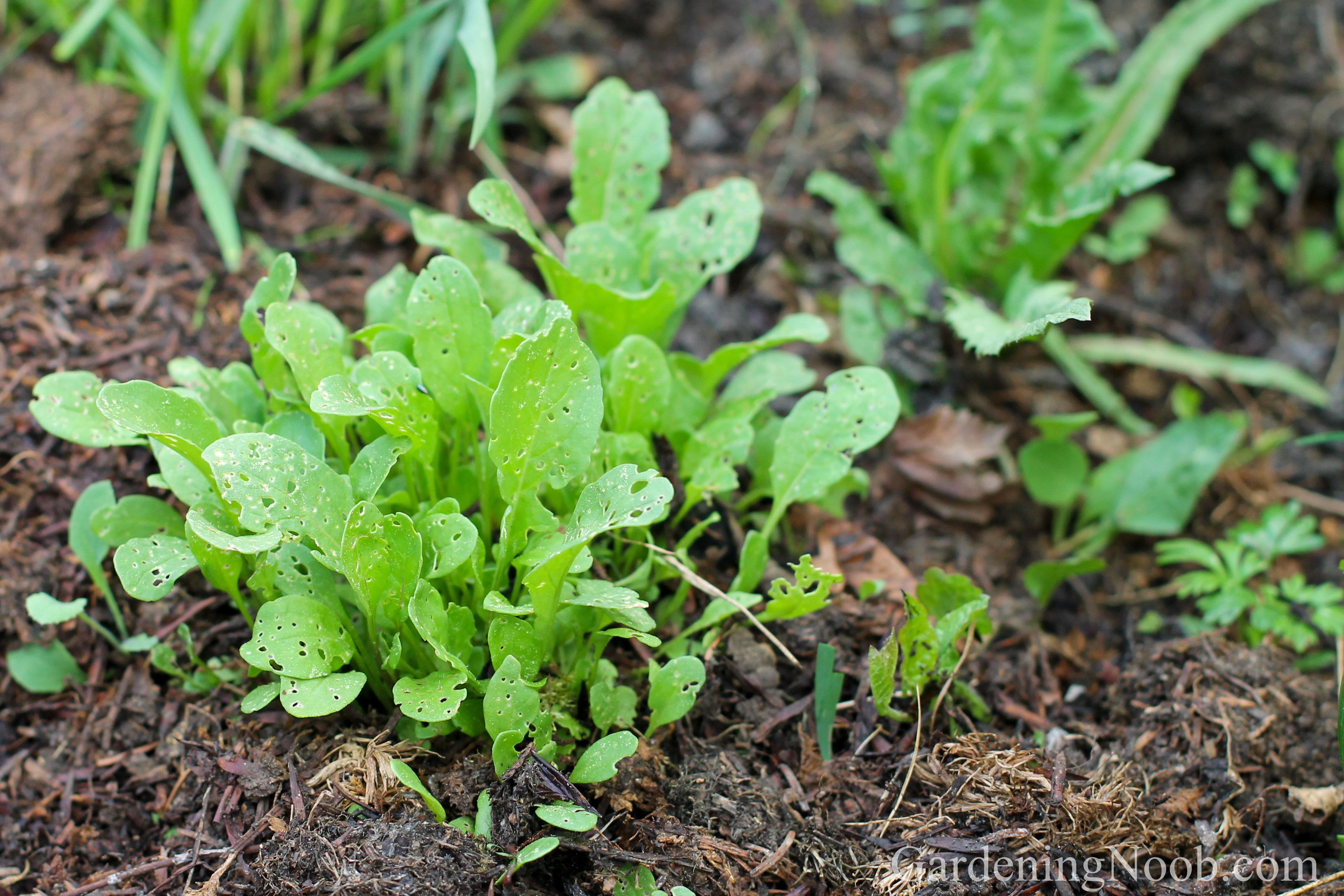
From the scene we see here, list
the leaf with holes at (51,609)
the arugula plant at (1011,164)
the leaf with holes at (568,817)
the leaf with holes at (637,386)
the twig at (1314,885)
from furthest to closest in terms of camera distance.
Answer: the arugula plant at (1011,164), the leaf with holes at (637,386), the leaf with holes at (51,609), the twig at (1314,885), the leaf with holes at (568,817)

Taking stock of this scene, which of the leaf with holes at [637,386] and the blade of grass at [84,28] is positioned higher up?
the blade of grass at [84,28]

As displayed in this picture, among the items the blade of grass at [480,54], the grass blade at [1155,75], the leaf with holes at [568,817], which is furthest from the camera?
the grass blade at [1155,75]

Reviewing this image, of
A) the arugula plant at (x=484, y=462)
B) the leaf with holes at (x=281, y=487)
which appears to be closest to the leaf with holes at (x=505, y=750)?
the arugula plant at (x=484, y=462)

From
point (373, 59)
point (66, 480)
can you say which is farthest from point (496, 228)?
point (66, 480)

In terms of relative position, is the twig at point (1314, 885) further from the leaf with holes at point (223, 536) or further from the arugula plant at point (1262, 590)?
the leaf with holes at point (223, 536)

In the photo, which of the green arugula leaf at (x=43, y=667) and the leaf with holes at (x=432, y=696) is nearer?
the leaf with holes at (x=432, y=696)

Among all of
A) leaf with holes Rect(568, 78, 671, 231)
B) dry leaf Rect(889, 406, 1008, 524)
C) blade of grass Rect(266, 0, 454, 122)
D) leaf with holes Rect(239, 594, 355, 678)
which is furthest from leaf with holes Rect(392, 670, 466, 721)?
blade of grass Rect(266, 0, 454, 122)

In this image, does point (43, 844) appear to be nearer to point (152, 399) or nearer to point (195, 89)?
point (152, 399)

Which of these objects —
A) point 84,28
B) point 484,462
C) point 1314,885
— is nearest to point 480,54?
point 484,462

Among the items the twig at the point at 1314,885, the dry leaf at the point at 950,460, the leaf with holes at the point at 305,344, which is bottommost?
the twig at the point at 1314,885
